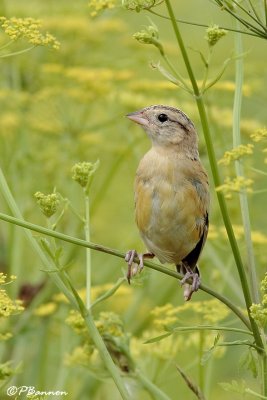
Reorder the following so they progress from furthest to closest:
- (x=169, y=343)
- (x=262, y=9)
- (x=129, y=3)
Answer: (x=169, y=343) < (x=262, y=9) < (x=129, y=3)

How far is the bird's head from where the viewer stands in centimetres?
515

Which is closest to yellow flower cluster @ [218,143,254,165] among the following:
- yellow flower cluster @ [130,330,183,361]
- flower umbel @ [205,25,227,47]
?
flower umbel @ [205,25,227,47]

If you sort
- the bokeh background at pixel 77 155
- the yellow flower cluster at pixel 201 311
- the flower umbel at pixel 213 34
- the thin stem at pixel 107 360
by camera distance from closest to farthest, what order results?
the thin stem at pixel 107 360
the flower umbel at pixel 213 34
the yellow flower cluster at pixel 201 311
the bokeh background at pixel 77 155

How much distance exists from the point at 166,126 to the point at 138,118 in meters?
0.19

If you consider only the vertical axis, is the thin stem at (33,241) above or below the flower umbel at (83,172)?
below

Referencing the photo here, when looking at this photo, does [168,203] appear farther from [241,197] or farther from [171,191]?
[241,197]

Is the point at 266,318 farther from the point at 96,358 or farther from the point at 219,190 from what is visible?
the point at 96,358

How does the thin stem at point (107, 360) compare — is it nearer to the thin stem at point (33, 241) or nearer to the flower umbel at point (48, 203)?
the thin stem at point (33, 241)

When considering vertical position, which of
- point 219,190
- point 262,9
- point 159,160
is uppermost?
point 262,9

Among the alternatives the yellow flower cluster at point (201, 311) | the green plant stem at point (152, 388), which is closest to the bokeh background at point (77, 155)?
the yellow flower cluster at point (201, 311)

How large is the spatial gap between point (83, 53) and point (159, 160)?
3.26 meters

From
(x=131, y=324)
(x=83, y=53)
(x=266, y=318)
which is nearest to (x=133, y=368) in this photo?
(x=266, y=318)

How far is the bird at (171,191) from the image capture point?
15.9 ft

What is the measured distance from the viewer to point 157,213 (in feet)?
15.9
